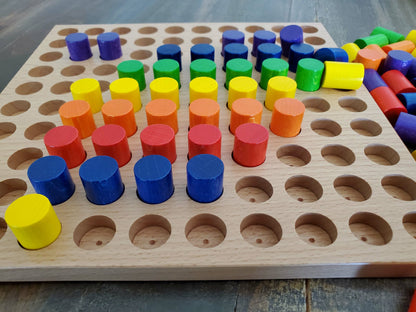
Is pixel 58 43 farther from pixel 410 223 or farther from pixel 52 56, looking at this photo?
pixel 410 223

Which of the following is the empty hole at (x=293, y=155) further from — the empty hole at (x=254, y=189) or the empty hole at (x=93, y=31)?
the empty hole at (x=93, y=31)

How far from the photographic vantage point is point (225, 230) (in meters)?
0.43

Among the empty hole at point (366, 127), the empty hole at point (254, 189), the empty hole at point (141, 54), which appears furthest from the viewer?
the empty hole at point (141, 54)

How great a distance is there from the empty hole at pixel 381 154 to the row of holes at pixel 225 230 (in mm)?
123

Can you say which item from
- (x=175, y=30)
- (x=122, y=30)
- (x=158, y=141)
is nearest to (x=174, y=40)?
(x=175, y=30)

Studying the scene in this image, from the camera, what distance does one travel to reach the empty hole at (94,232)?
44cm

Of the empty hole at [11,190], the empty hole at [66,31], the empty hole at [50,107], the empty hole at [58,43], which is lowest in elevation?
the empty hole at [11,190]

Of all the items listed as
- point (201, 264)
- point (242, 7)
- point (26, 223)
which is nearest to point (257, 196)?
point (201, 264)

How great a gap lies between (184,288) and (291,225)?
166mm

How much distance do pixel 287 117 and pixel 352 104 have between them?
0.22 m

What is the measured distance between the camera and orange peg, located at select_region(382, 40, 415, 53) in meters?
0.85

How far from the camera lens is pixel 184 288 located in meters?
0.40

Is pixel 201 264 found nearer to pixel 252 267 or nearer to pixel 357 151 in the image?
pixel 252 267

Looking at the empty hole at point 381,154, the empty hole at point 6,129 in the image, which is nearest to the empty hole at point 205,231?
the empty hole at point 381,154
